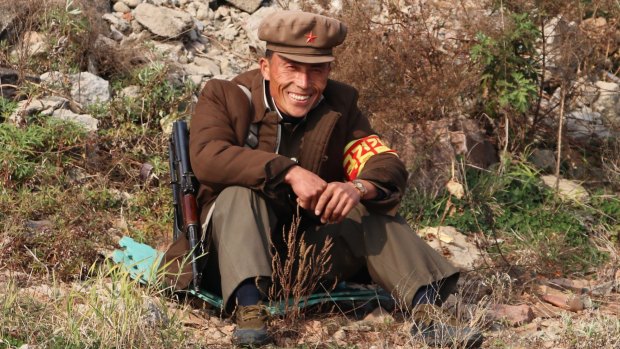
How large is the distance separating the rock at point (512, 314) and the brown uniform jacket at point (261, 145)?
850mm

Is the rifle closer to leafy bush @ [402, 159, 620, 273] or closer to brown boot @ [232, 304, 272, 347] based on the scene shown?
brown boot @ [232, 304, 272, 347]

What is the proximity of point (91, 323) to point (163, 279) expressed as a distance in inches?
24.1

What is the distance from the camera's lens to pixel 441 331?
16.0 feet

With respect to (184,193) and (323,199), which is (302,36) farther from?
(184,193)

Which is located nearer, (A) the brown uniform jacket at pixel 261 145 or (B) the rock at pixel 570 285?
(A) the brown uniform jacket at pixel 261 145

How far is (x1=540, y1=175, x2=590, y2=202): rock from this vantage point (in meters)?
7.78

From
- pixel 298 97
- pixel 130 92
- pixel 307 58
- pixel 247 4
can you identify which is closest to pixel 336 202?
pixel 298 97

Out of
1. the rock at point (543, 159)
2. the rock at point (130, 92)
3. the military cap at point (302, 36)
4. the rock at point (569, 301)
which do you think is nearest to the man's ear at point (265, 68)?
the military cap at point (302, 36)

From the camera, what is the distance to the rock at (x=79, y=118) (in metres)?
Answer: 7.34

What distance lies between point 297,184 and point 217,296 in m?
0.80

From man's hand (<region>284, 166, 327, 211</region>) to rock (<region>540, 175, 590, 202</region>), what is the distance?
3269 mm

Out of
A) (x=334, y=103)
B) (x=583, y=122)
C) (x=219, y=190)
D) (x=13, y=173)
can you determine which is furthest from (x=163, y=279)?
(x=583, y=122)

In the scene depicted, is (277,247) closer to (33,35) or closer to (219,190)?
(219,190)

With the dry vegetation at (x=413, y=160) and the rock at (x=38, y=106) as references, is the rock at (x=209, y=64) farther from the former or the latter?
the rock at (x=38, y=106)
